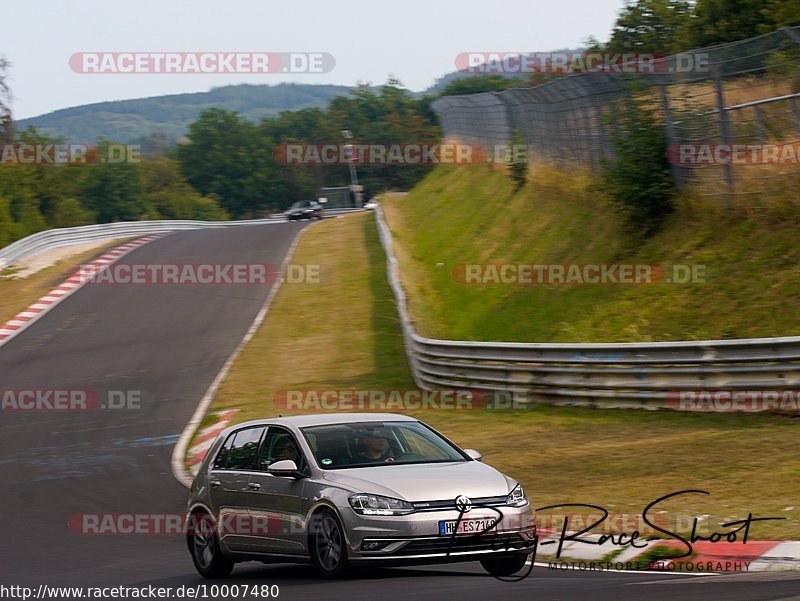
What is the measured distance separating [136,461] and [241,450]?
8120 mm

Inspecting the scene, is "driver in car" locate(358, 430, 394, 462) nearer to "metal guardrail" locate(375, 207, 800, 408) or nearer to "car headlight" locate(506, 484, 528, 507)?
"car headlight" locate(506, 484, 528, 507)

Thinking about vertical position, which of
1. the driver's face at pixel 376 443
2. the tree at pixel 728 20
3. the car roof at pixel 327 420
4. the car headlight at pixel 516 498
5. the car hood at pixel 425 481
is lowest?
the car headlight at pixel 516 498

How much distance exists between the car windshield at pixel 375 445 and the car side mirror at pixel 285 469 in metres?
0.20

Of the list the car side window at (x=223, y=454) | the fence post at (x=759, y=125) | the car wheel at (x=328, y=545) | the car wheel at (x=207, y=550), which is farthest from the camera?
the fence post at (x=759, y=125)

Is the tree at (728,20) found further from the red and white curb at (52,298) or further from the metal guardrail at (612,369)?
the metal guardrail at (612,369)

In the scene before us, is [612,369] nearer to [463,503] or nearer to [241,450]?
[241,450]

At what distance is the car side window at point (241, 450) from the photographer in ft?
33.2

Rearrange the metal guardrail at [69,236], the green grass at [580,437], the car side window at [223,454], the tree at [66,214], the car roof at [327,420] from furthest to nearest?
the tree at [66,214] < the metal guardrail at [69,236] < the green grass at [580,437] < the car side window at [223,454] < the car roof at [327,420]

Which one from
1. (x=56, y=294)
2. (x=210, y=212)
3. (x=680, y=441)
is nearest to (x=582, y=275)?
(x=680, y=441)

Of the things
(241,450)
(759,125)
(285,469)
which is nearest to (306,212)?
(759,125)

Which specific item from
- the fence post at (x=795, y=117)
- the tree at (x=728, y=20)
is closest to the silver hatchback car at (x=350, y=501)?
the fence post at (x=795, y=117)

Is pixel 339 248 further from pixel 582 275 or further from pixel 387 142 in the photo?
pixel 387 142

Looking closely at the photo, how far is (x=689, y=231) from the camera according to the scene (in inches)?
868

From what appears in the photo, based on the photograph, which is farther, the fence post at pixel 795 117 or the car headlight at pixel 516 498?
the fence post at pixel 795 117
